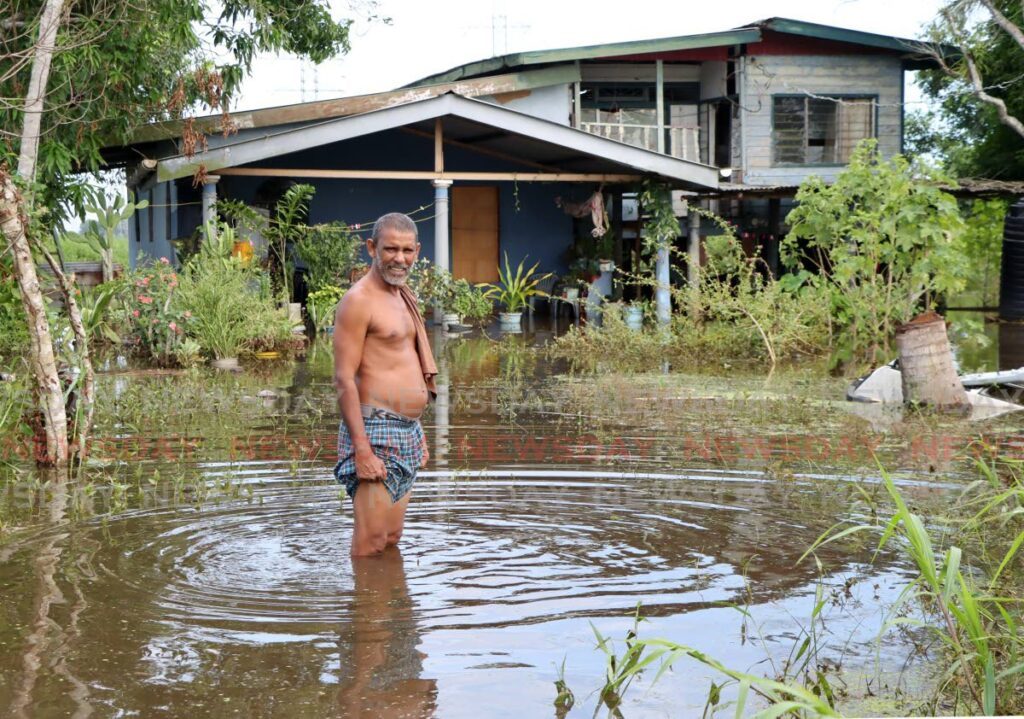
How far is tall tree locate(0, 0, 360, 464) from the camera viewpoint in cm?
830

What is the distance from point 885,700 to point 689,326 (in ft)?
41.8

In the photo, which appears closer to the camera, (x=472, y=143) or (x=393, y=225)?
(x=393, y=225)

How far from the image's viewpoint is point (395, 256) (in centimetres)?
559

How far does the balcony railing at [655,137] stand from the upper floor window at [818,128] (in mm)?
1793

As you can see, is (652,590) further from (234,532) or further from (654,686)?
(234,532)

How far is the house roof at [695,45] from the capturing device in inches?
904

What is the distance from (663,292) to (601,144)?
2.65 meters

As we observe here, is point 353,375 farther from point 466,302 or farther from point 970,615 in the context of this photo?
point 466,302

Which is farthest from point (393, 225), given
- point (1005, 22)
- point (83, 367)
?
point (1005, 22)

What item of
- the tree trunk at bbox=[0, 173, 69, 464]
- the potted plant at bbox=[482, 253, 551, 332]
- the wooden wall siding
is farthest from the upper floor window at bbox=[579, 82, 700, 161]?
the tree trunk at bbox=[0, 173, 69, 464]

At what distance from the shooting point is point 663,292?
68.2 ft

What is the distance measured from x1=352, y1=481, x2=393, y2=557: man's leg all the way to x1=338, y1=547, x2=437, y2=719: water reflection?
67mm

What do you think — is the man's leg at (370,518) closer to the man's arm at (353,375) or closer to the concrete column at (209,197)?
the man's arm at (353,375)

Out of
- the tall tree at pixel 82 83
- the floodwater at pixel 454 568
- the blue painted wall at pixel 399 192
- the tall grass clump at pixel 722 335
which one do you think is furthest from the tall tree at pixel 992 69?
the floodwater at pixel 454 568
